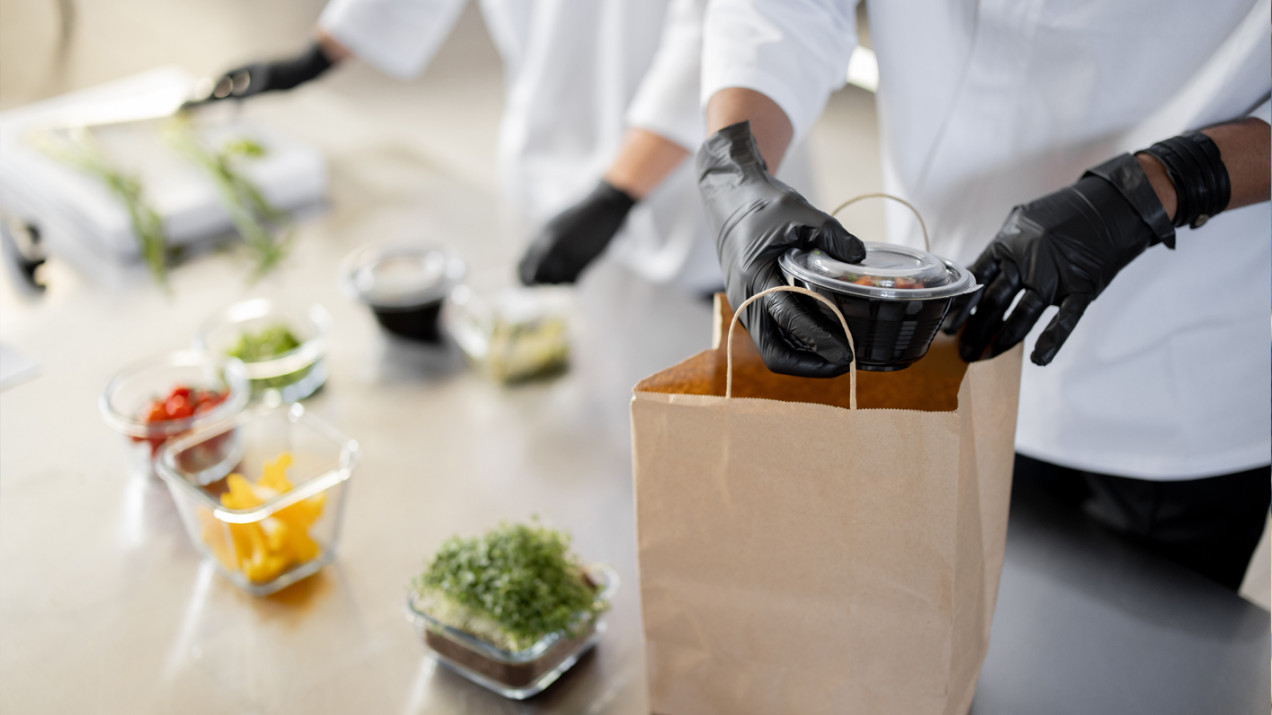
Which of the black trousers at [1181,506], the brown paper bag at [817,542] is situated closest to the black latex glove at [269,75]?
the brown paper bag at [817,542]

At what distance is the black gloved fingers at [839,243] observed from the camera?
2.27 feet

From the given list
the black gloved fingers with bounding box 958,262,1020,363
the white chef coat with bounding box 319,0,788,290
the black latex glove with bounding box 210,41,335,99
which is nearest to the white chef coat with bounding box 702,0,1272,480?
the black gloved fingers with bounding box 958,262,1020,363

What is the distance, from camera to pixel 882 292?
0.64 metres

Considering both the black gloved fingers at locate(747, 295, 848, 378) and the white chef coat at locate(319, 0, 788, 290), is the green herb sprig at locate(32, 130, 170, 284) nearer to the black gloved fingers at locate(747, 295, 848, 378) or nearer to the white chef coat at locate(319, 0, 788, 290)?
the white chef coat at locate(319, 0, 788, 290)

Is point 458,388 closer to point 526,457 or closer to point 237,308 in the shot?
point 526,457

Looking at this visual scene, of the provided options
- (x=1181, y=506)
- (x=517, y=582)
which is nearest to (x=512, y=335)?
(x=517, y=582)

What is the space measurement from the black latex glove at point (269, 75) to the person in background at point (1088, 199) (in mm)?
1019

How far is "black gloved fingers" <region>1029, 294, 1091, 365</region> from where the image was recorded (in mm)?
777

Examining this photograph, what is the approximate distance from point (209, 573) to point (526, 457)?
0.35m

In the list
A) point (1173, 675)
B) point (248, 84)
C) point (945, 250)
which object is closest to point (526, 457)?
point (945, 250)

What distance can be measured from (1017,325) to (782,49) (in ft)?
1.28

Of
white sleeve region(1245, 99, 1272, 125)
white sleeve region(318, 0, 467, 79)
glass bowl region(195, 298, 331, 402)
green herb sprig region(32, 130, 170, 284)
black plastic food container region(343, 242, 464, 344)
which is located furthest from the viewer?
white sleeve region(318, 0, 467, 79)

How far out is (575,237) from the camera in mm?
1257

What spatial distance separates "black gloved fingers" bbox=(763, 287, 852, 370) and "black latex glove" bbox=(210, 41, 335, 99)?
1349 mm
